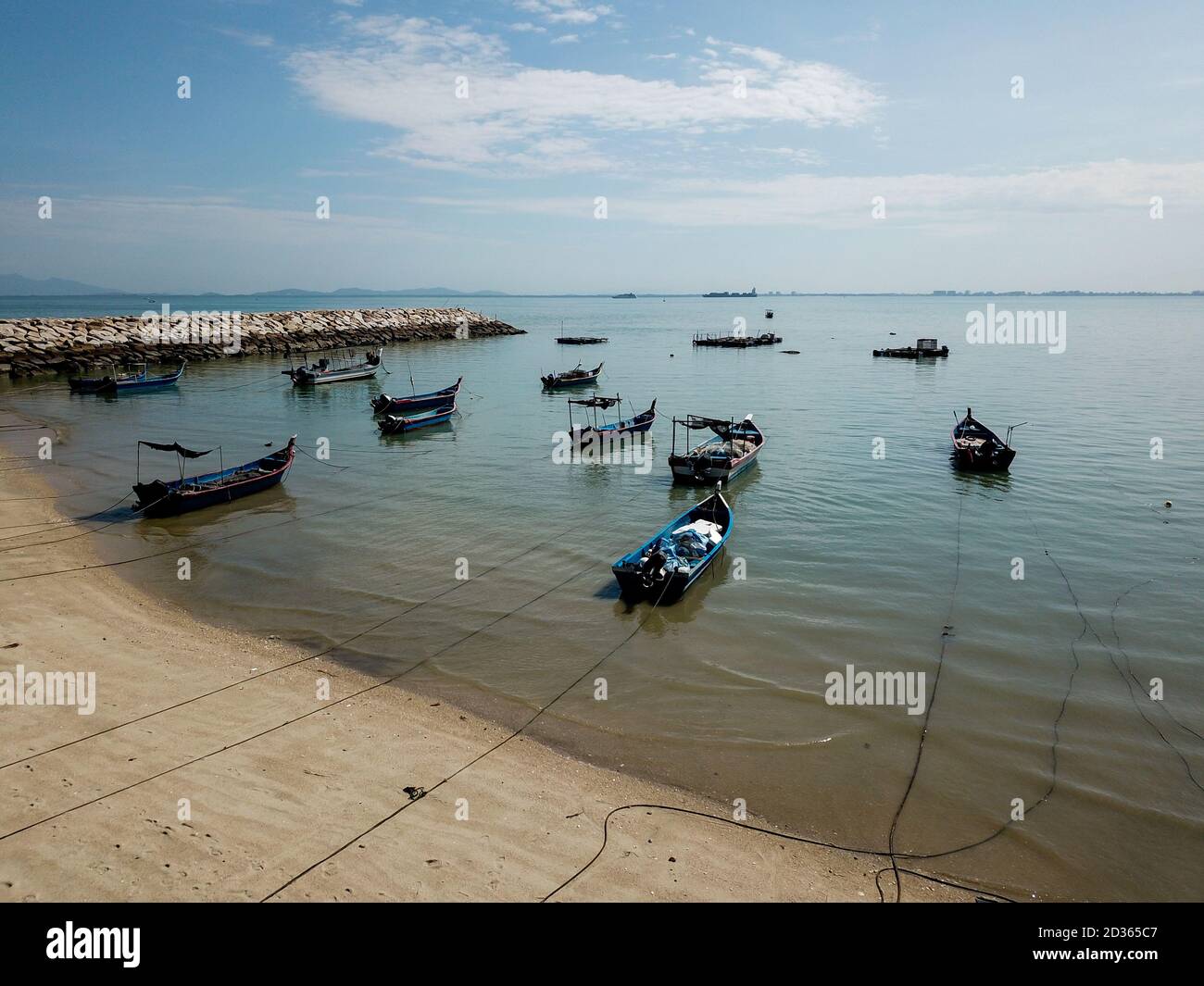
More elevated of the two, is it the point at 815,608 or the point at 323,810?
the point at 815,608

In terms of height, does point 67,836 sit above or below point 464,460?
below

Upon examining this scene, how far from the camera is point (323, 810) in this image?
9211 millimetres

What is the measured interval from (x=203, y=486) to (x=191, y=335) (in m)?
67.5

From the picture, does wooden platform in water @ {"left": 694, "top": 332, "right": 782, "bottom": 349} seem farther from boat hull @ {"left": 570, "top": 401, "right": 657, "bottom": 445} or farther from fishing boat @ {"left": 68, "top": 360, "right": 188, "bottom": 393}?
fishing boat @ {"left": 68, "top": 360, "right": 188, "bottom": 393}

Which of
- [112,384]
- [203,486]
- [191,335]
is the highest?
[191,335]

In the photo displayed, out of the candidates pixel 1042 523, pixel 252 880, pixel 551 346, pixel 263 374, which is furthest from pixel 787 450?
pixel 551 346

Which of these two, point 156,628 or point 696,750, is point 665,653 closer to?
point 696,750

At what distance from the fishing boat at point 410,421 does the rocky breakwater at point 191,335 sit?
41755mm

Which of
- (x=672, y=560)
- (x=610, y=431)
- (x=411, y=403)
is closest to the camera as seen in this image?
(x=672, y=560)

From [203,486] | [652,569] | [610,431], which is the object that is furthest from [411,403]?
[652,569]

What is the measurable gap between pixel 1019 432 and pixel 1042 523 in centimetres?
1718

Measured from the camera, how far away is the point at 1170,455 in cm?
3133

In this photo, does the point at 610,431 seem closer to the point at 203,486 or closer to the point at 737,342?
the point at 203,486

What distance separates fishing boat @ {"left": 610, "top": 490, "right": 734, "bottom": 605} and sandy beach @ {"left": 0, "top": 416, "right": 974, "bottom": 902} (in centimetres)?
560
